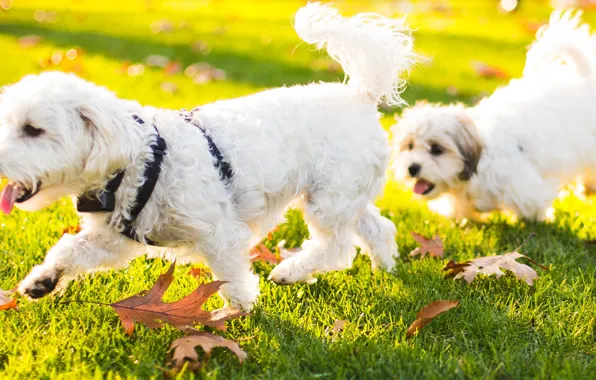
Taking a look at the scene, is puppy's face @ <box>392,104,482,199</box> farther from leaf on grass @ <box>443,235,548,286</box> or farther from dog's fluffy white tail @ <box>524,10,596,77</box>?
leaf on grass @ <box>443,235,548,286</box>

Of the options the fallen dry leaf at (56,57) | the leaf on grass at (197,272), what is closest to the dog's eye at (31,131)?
the leaf on grass at (197,272)

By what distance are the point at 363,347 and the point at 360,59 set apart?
70.5 inches

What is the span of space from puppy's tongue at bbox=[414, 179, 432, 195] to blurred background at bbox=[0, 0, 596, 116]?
4.41 ft

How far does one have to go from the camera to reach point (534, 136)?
5406mm

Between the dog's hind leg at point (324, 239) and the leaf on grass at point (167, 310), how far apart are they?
2.22 feet

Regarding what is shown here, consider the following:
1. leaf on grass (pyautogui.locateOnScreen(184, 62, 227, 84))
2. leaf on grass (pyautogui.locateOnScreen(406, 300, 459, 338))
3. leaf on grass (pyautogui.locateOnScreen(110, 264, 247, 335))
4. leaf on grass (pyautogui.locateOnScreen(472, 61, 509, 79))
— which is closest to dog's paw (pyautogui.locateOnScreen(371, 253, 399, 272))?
leaf on grass (pyautogui.locateOnScreen(406, 300, 459, 338))

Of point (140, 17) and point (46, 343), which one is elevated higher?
point (46, 343)

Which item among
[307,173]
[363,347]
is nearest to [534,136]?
[307,173]

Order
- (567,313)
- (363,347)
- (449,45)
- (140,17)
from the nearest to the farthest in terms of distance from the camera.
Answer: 1. (363,347)
2. (567,313)
3. (449,45)
4. (140,17)

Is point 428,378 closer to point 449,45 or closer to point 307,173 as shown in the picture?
point 307,173

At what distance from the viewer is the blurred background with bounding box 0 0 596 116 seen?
919cm

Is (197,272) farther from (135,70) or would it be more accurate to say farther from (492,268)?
(135,70)

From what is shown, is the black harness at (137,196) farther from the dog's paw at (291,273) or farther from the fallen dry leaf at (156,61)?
the fallen dry leaf at (156,61)

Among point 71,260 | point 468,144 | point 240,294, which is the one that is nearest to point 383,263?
point 240,294
